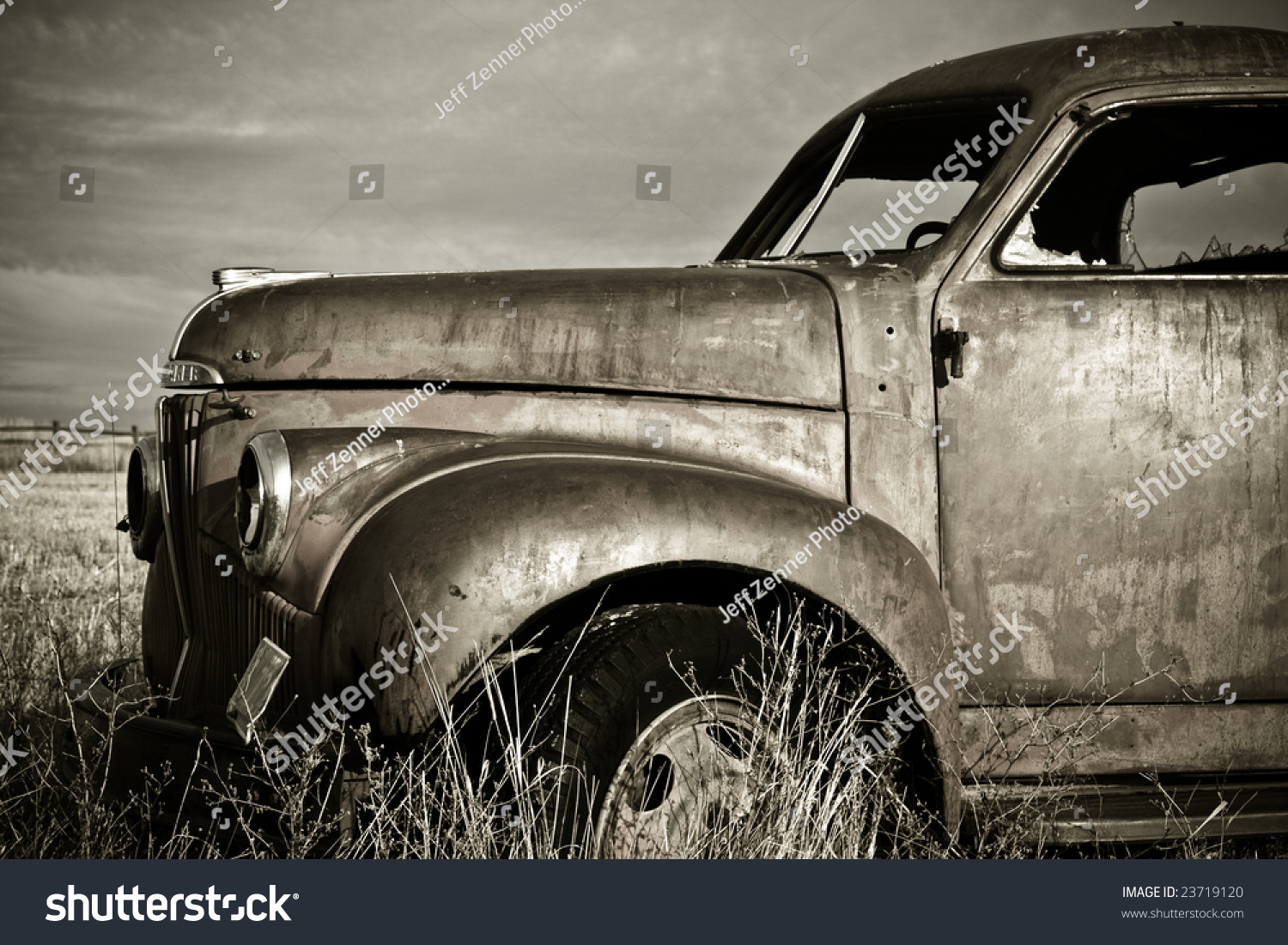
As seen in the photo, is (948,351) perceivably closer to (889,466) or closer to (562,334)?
(889,466)

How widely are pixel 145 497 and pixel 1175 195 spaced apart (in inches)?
117

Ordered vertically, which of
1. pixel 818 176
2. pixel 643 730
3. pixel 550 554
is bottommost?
pixel 643 730

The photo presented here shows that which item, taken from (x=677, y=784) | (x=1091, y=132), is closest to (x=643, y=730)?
(x=677, y=784)

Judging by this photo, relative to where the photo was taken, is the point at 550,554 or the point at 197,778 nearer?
the point at 550,554

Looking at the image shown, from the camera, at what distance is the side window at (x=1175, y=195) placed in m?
2.86

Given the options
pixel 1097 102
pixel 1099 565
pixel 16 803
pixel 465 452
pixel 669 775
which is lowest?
pixel 16 803

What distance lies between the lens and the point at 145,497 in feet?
9.83

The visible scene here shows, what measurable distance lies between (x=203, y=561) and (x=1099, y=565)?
2091mm

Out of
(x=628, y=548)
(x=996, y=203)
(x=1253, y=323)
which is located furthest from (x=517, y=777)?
(x=1253, y=323)

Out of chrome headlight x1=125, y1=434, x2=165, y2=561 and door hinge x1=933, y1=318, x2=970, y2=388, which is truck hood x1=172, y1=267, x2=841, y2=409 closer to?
door hinge x1=933, y1=318, x2=970, y2=388

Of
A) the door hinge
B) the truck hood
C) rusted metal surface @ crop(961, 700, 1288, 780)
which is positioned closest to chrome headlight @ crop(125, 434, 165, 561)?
the truck hood

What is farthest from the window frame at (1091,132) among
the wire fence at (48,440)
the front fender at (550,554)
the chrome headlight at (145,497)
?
the wire fence at (48,440)

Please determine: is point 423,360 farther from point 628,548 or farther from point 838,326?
point 838,326

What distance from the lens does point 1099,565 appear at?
2.59m
